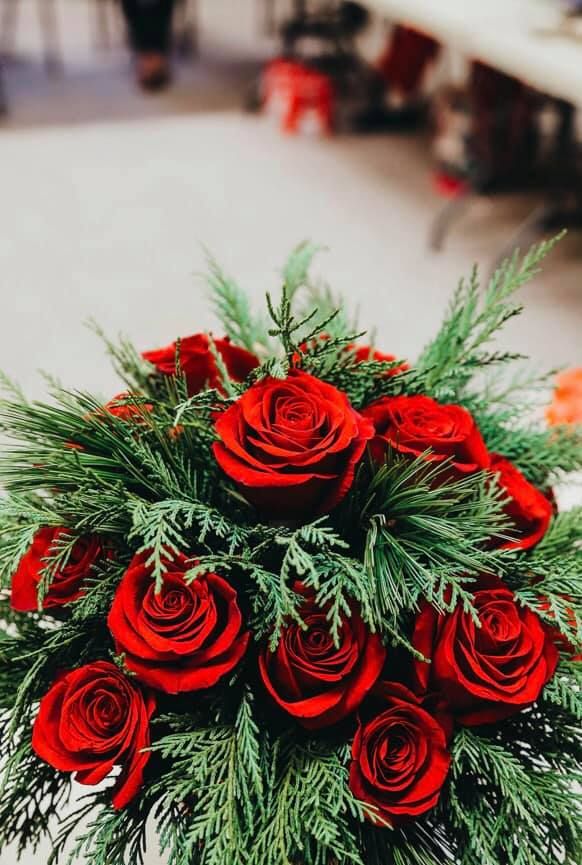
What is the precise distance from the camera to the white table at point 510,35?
7.57 ft

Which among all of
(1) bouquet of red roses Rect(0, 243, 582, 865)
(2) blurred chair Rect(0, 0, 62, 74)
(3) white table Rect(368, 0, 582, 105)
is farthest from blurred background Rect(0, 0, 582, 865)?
(1) bouquet of red roses Rect(0, 243, 582, 865)

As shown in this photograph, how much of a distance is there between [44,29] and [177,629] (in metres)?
5.95

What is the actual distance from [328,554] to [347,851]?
0.19 meters

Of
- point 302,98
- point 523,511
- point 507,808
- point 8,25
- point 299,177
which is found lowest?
point 8,25

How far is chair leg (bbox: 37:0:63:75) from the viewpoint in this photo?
16.3ft

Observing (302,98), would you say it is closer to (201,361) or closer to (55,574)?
(201,361)

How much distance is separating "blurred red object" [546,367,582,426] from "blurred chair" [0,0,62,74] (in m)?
4.54

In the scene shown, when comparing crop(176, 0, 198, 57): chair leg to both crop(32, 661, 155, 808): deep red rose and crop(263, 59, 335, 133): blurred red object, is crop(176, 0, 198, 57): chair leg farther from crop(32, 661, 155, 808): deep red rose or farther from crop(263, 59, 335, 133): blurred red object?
crop(32, 661, 155, 808): deep red rose

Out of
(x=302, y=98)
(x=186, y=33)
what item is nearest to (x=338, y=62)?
(x=302, y=98)

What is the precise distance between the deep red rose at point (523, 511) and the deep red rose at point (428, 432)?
Result: 0.03 meters

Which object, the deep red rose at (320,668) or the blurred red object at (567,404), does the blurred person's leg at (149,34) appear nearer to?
the blurred red object at (567,404)

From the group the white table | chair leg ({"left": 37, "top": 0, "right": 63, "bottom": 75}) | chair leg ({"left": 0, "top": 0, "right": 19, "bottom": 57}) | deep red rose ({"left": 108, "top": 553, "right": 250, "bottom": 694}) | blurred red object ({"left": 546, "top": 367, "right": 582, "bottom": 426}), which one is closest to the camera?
deep red rose ({"left": 108, "top": 553, "right": 250, "bottom": 694})

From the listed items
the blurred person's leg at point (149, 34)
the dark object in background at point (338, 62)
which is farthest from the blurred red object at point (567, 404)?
the blurred person's leg at point (149, 34)

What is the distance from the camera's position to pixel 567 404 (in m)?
1.04
